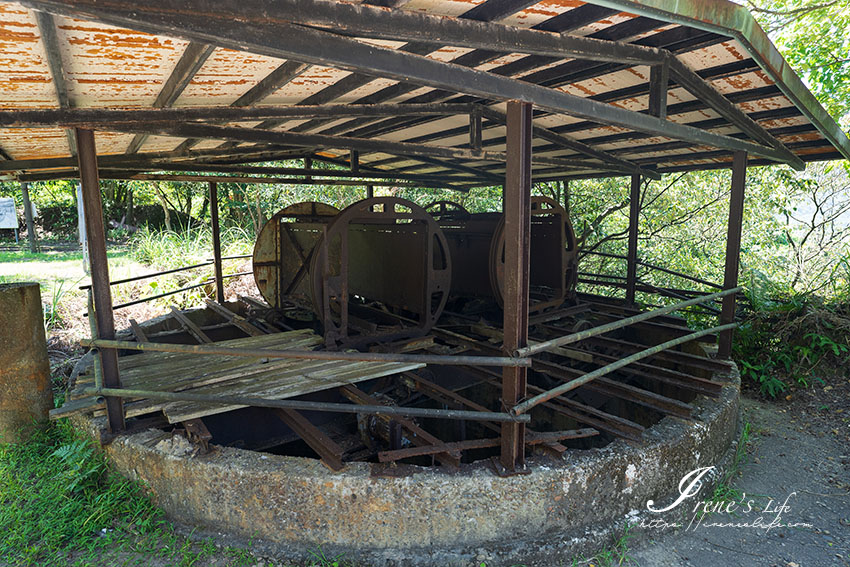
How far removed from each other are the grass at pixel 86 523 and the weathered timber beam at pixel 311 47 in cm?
290

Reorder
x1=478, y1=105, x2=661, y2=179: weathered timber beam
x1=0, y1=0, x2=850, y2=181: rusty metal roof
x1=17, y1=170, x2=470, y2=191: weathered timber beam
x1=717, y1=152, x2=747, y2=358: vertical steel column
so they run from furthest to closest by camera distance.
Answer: x1=17, y1=170, x2=470, y2=191: weathered timber beam < x1=717, y1=152, x2=747, y2=358: vertical steel column < x1=478, y1=105, x2=661, y2=179: weathered timber beam < x1=0, y1=0, x2=850, y2=181: rusty metal roof

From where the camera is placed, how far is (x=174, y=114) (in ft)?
10.4

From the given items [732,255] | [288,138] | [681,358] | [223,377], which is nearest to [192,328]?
[223,377]

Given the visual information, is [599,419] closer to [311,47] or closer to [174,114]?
[311,47]

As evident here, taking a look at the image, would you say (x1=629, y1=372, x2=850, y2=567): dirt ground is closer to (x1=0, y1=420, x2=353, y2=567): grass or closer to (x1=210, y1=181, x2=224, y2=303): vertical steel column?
(x1=0, y1=420, x2=353, y2=567): grass

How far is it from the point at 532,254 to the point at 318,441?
4.53m

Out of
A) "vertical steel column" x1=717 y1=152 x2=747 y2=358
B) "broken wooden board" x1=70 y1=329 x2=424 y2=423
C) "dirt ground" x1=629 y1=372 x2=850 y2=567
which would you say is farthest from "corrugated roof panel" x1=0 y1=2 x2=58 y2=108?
"vertical steel column" x1=717 y1=152 x2=747 y2=358

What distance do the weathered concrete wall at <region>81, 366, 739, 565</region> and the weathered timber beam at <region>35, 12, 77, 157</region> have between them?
2.31 meters

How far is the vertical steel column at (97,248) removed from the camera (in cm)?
321

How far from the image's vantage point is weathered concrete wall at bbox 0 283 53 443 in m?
4.18

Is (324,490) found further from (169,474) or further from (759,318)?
(759,318)

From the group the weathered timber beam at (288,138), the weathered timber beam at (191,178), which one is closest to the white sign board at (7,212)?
the weathered timber beam at (191,178)

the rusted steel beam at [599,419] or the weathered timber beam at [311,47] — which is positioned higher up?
the weathered timber beam at [311,47]

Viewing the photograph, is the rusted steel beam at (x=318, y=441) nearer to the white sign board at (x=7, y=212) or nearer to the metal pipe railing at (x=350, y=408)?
the metal pipe railing at (x=350, y=408)
